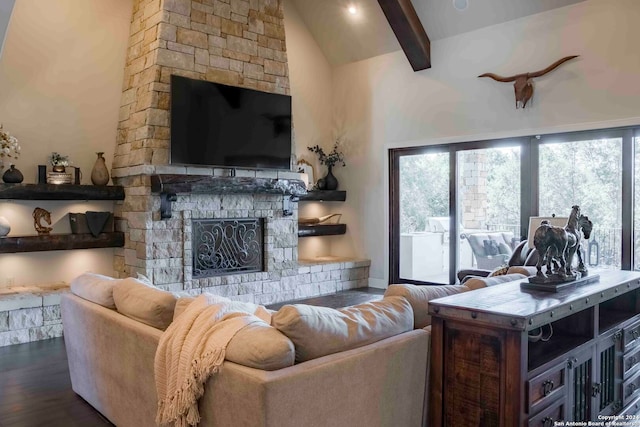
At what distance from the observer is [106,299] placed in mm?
3068

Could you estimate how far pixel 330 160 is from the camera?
8.47 m

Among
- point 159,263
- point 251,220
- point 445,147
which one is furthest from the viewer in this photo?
point 445,147

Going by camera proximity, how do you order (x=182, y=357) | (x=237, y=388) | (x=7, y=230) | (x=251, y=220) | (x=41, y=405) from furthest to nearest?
(x=251, y=220)
(x=7, y=230)
(x=41, y=405)
(x=182, y=357)
(x=237, y=388)

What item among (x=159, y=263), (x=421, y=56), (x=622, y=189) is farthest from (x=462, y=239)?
(x=159, y=263)

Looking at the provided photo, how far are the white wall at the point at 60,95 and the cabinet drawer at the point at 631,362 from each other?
548cm

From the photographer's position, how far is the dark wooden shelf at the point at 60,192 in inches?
208

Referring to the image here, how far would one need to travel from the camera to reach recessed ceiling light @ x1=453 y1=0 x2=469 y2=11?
6.53 meters

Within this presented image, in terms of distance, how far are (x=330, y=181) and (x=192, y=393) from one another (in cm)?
646

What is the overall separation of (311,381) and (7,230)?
4.77 meters

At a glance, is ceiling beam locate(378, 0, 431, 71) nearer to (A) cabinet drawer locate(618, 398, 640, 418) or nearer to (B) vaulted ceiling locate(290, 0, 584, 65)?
(B) vaulted ceiling locate(290, 0, 584, 65)

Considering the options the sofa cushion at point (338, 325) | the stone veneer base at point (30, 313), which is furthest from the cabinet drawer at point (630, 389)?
the stone veneer base at point (30, 313)

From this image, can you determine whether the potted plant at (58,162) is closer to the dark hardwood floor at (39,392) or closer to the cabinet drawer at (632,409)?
the dark hardwood floor at (39,392)

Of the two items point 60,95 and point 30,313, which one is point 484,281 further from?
point 60,95

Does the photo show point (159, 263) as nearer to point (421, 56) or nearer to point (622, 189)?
point (421, 56)
